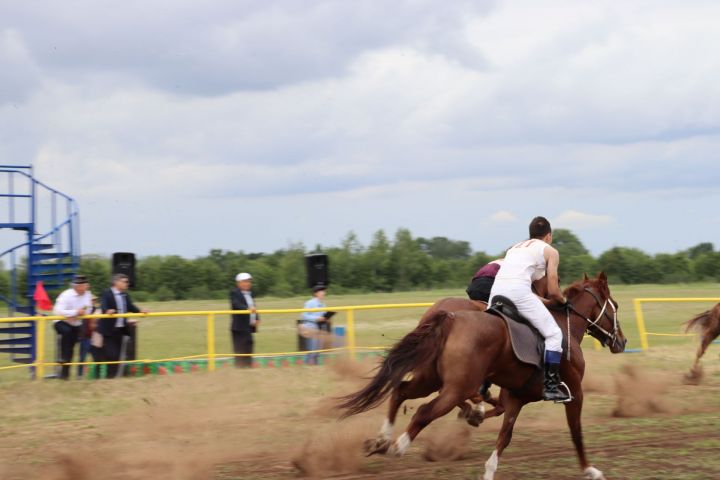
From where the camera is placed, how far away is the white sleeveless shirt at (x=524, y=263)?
26.0 ft

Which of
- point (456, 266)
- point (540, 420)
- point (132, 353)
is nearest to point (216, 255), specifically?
point (456, 266)

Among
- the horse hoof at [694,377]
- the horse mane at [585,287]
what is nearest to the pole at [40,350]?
the horse mane at [585,287]

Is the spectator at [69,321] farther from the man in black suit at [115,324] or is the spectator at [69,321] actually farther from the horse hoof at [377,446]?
the horse hoof at [377,446]

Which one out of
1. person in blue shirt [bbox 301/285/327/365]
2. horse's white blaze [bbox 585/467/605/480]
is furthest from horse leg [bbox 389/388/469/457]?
person in blue shirt [bbox 301/285/327/365]

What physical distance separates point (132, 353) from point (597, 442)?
824 centimetres

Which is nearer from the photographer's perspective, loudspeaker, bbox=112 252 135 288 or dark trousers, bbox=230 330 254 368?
dark trousers, bbox=230 330 254 368

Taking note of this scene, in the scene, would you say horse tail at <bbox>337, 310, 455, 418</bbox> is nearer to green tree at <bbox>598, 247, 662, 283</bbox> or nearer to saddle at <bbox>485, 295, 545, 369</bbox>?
saddle at <bbox>485, 295, 545, 369</bbox>

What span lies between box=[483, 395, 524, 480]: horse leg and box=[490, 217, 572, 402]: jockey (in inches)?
12.2

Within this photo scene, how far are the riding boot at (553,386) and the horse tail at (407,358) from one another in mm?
1109

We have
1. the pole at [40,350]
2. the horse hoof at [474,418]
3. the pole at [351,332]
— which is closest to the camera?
the horse hoof at [474,418]

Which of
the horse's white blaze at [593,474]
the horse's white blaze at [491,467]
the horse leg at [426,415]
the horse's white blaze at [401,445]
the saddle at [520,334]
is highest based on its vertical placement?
the saddle at [520,334]

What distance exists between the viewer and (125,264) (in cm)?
1591

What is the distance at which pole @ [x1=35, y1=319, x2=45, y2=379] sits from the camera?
1360 cm

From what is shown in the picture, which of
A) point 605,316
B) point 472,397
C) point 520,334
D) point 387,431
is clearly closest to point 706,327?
point 605,316
